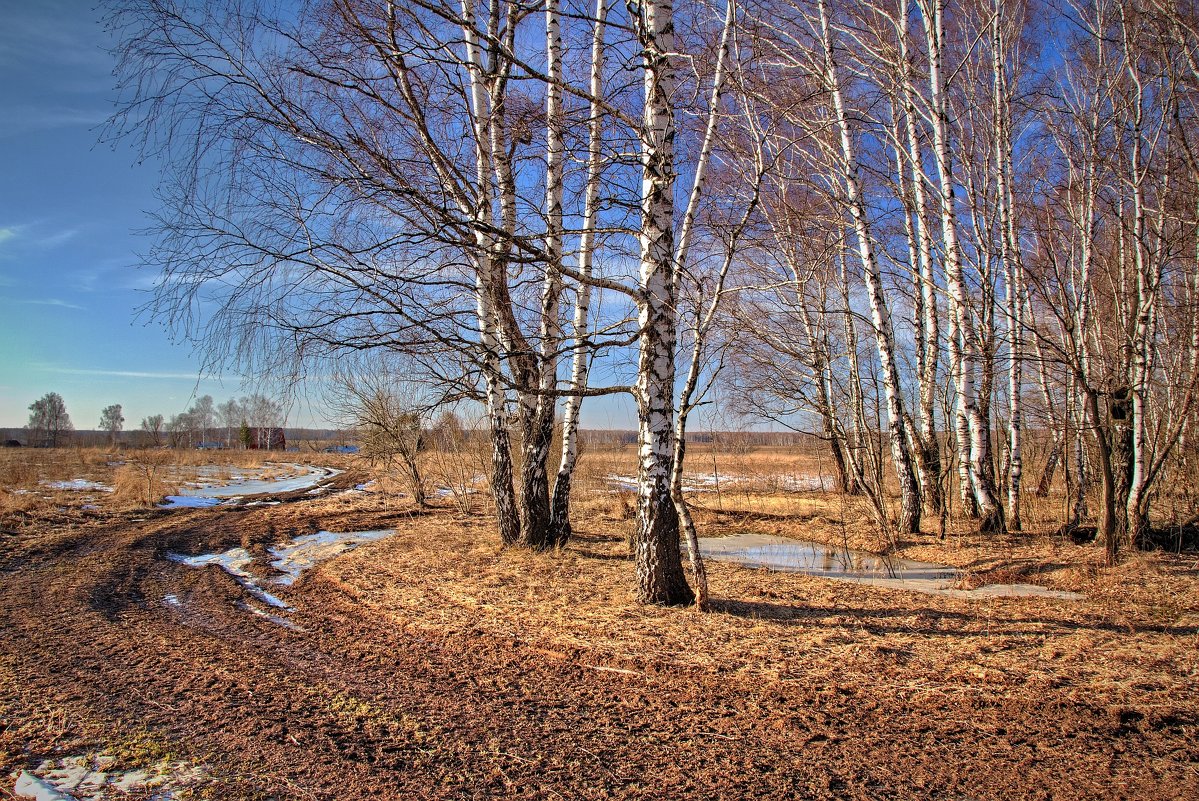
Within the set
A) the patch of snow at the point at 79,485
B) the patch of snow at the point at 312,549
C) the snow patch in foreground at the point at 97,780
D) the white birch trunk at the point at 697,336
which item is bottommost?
the patch of snow at the point at 79,485

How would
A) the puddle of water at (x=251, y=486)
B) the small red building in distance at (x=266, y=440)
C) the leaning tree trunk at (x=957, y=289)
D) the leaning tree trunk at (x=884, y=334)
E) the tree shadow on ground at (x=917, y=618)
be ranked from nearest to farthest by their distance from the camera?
the tree shadow on ground at (x=917, y=618)
the leaning tree trunk at (x=957, y=289)
the leaning tree trunk at (x=884, y=334)
the puddle of water at (x=251, y=486)
the small red building in distance at (x=266, y=440)

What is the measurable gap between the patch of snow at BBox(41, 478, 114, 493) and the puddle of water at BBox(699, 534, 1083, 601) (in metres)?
17.1

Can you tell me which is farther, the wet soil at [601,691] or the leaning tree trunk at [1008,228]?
the leaning tree trunk at [1008,228]

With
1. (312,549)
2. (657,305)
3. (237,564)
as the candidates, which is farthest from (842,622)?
(312,549)

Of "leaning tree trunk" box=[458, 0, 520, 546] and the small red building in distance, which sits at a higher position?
"leaning tree trunk" box=[458, 0, 520, 546]

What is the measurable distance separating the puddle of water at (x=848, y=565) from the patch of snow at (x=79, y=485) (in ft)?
56.0

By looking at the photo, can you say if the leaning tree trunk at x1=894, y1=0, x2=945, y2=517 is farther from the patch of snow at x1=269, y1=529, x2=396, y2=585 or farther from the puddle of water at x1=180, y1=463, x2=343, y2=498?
the puddle of water at x1=180, y1=463, x2=343, y2=498

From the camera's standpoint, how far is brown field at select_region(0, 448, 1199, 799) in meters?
2.67

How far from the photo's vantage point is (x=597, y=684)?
3.69 m

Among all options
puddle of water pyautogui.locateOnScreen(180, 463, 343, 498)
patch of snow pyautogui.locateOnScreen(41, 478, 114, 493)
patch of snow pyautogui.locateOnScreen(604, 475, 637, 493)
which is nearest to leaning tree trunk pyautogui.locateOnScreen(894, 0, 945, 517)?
patch of snow pyautogui.locateOnScreen(604, 475, 637, 493)

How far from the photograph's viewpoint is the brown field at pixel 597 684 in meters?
2.67

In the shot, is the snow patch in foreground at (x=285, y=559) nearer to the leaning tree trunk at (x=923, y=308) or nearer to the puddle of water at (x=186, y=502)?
the puddle of water at (x=186, y=502)

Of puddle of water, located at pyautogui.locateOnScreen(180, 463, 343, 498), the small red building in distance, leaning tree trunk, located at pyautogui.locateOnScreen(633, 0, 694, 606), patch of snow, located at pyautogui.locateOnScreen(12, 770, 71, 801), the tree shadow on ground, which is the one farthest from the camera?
the small red building in distance

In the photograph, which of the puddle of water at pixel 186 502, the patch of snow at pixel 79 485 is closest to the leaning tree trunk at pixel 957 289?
the puddle of water at pixel 186 502
